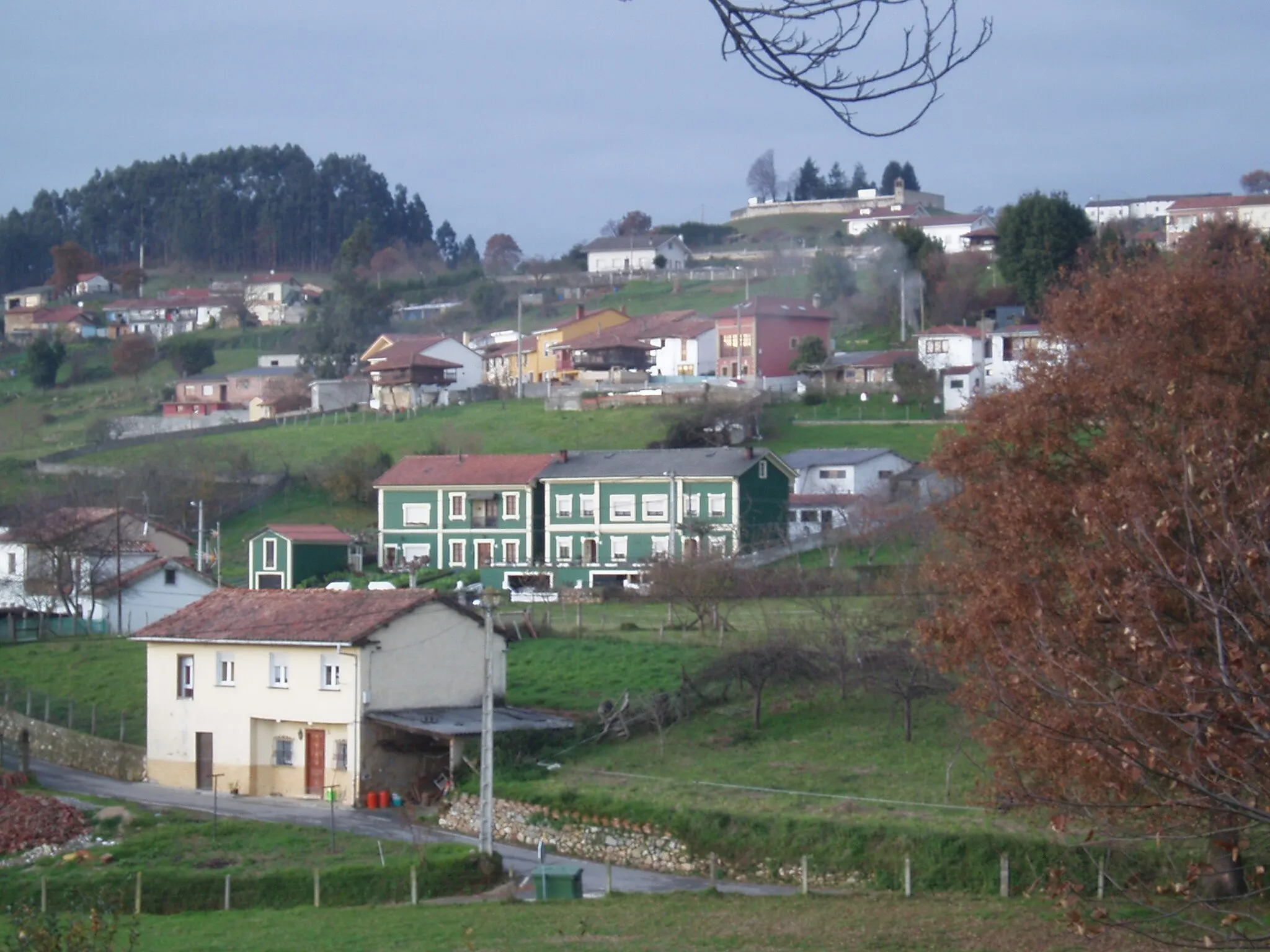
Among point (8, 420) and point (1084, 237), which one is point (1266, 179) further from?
point (8, 420)

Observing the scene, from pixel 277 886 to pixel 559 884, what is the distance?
4.11 meters

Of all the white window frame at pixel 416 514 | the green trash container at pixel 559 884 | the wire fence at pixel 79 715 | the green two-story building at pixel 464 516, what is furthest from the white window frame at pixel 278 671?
the white window frame at pixel 416 514

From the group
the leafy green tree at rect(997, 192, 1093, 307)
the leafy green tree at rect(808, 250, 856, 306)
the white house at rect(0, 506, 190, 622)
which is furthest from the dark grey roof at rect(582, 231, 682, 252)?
the white house at rect(0, 506, 190, 622)

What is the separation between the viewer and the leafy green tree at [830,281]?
95000 mm

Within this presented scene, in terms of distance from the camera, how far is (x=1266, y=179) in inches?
5556

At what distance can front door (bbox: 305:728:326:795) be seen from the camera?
1160 inches

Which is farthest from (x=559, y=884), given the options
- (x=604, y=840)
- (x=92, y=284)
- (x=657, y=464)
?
(x=92, y=284)

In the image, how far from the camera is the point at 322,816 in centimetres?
2717

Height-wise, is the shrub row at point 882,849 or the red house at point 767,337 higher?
the red house at point 767,337

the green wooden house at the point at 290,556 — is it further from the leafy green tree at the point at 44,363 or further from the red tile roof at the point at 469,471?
the leafy green tree at the point at 44,363

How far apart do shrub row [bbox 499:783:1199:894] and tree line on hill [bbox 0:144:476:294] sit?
5357 inches

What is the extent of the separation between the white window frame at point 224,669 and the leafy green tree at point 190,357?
74.2m

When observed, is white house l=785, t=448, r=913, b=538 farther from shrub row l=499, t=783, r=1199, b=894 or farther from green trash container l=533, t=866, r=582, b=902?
green trash container l=533, t=866, r=582, b=902

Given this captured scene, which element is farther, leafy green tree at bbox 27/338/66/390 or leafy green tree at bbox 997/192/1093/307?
leafy green tree at bbox 27/338/66/390
